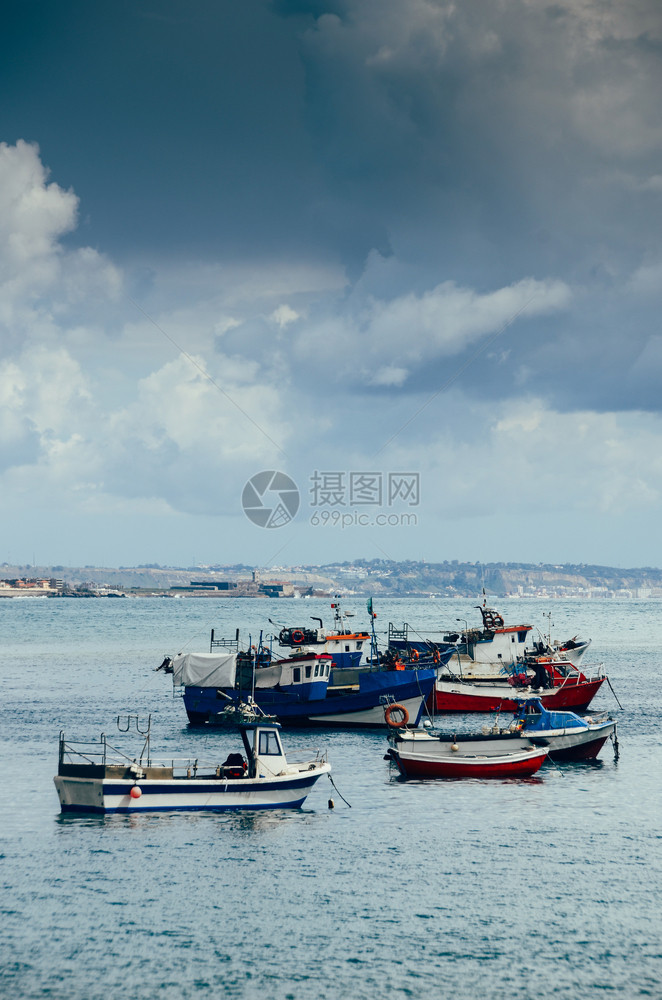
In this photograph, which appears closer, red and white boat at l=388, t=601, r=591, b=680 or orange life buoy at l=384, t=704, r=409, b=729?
orange life buoy at l=384, t=704, r=409, b=729

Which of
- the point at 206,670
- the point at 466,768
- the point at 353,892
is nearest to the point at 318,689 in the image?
the point at 206,670

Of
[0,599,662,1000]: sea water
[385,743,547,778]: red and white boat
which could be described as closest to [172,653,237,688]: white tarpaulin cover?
[0,599,662,1000]: sea water

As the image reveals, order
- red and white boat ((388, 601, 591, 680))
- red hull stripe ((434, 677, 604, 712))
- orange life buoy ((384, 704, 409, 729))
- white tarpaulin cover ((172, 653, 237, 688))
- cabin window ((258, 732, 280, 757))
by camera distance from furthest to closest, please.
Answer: red and white boat ((388, 601, 591, 680)) < red hull stripe ((434, 677, 604, 712)) < white tarpaulin cover ((172, 653, 237, 688)) < orange life buoy ((384, 704, 409, 729)) < cabin window ((258, 732, 280, 757))

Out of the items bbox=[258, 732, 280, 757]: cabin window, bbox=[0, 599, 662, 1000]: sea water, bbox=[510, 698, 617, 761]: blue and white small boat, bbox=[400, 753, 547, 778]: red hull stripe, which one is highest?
bbox=[258, 732, 280, 757]: cabin window

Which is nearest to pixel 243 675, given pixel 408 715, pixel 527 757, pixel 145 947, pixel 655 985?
pixel 408 715

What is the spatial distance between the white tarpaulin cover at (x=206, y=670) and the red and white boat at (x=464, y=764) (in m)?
22.6

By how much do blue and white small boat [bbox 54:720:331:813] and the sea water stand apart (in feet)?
2.07

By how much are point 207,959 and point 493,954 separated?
748cm

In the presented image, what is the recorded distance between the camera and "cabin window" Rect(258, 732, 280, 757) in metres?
40.4

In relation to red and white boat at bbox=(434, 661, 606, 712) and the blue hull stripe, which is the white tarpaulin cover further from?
the blue hull stripe

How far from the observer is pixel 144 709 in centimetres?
7869

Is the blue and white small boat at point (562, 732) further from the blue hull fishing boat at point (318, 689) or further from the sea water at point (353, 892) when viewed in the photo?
the blue hull fishing boat at point (318, 689)

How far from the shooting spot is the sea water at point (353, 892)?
2453 cm

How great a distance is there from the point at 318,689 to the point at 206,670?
340 inches
